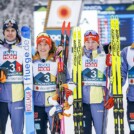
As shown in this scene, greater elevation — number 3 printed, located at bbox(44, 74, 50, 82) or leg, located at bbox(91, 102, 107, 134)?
number 3 printed, located at bbox(44, 74, 50, 82)

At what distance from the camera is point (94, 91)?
15.9ft

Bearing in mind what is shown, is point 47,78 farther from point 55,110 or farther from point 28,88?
point 55,110

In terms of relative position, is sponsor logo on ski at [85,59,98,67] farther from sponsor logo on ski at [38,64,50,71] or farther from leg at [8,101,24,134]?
leg at [8,101,24,134]

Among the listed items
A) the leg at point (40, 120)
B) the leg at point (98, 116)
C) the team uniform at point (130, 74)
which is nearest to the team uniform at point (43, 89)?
the leg at point (40, 120)

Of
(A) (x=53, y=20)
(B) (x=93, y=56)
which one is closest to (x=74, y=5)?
(A) (x=53, y=20)

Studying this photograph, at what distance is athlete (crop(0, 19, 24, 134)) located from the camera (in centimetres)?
463

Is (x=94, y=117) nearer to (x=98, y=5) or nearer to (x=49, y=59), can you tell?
(x=49, y=59)

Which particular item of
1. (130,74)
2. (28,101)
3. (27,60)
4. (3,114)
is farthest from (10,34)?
(130,74)

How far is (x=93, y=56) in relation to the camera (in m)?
4.89

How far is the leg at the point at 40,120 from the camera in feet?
15.3

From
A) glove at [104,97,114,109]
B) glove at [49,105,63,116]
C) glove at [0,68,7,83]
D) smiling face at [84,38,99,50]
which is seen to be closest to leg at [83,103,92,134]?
glove at [104,97,114,109]

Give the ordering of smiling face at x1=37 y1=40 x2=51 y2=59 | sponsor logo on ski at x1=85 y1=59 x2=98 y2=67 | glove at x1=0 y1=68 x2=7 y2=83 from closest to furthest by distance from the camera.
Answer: glove at x1=0 y1=68 x2=7 y2=83
smiling face at x1=37 y1=40 x2=51 y2=59
sponsor logo on ski at x1=85 y1=59 x2=98 y2=67

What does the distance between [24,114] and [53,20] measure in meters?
6.49

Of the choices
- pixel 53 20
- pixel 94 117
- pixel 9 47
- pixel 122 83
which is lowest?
pixel 94 117
